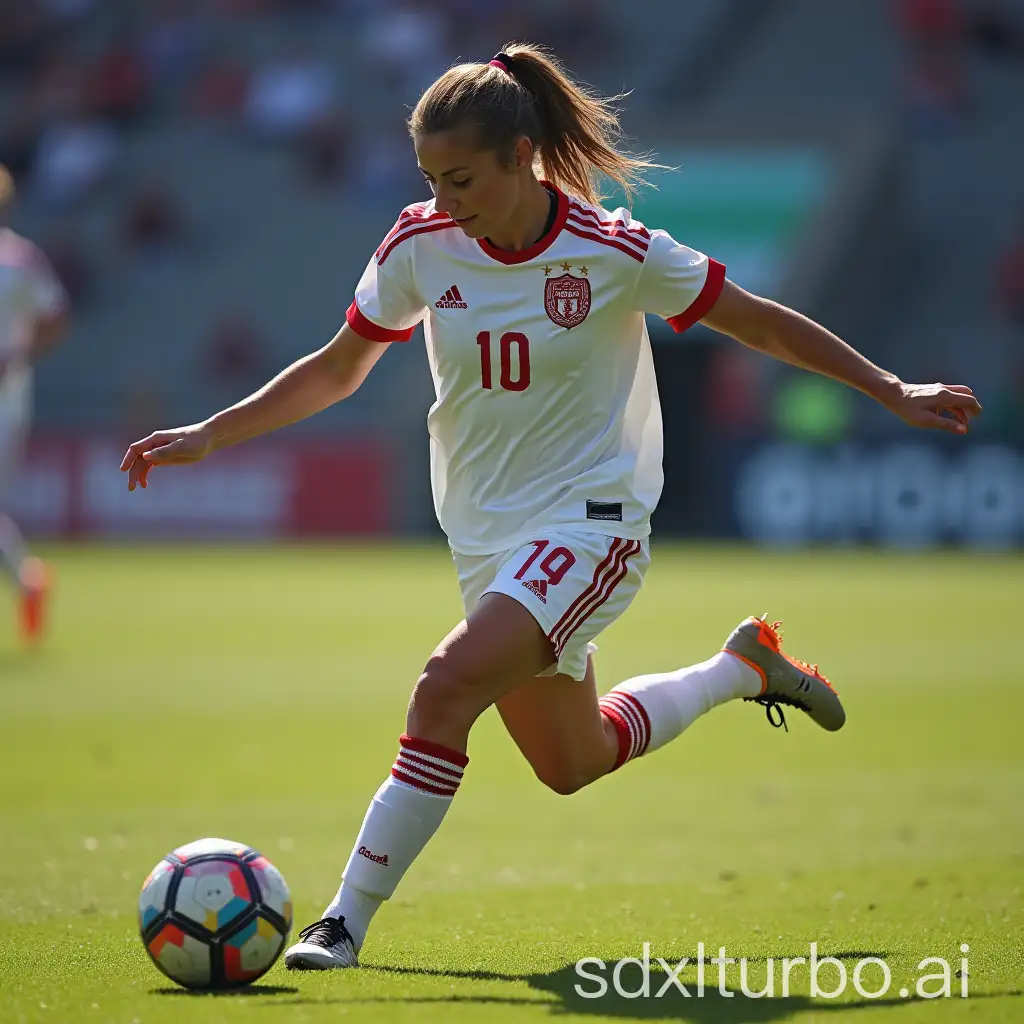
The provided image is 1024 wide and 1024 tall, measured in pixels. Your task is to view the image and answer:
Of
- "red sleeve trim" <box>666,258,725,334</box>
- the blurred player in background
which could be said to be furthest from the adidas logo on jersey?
the blurred player in background

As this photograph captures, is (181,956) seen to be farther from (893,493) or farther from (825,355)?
(893,493)

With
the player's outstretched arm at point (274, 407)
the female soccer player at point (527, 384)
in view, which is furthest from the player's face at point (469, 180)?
the player's outstretched arm at point (274, 407)

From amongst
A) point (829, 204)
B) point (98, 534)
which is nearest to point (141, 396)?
point (98, 534)

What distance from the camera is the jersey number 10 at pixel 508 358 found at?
195 inches

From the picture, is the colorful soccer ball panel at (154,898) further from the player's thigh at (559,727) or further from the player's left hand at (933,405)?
the player's left hand at (933,405)

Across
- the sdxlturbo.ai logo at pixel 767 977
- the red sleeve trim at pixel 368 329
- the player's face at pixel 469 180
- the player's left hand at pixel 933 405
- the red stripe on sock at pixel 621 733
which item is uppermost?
the player's face at pixel 469 180

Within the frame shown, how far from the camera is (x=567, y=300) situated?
197 inches

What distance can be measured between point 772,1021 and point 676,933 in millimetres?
1131

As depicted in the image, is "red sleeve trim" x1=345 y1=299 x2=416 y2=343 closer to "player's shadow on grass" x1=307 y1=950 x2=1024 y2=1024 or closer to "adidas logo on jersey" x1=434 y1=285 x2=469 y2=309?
"adidas logo on jersey" x1=434 y1=285 x2=469 y2=309

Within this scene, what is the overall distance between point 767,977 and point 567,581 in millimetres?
1145

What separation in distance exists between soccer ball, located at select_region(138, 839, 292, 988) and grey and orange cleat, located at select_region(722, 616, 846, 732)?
7.19 feet

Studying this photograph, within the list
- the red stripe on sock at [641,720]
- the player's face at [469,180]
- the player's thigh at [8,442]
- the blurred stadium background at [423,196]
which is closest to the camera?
the player's face at [469,180]

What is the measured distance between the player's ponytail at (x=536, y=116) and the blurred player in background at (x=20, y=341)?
22.5ft

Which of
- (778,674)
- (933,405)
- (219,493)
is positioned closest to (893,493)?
(219,493)
